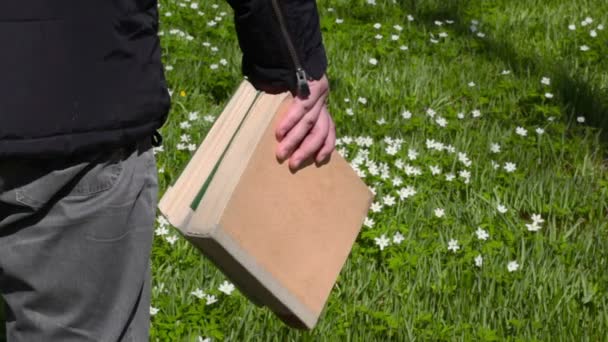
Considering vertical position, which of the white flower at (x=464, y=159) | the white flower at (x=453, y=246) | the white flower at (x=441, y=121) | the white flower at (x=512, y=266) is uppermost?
the white flower at (x=512, y=266)

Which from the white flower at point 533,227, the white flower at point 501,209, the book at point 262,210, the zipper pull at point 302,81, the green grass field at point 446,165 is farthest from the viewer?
the white flower at point 501,209

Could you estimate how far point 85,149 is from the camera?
1.66m

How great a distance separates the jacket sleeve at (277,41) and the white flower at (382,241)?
1.38 meters

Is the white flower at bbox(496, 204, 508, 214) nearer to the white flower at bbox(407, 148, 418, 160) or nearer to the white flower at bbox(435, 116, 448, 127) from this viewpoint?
the white flower at bbox(407, 148, 418, 160)

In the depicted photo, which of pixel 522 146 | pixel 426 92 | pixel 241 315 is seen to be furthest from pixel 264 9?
pixel 426 92

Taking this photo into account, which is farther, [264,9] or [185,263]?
[185,263]

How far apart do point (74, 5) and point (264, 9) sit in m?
0.39

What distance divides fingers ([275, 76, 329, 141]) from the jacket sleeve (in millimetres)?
19

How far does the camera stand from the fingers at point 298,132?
6.37 ft

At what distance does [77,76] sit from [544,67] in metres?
3.62

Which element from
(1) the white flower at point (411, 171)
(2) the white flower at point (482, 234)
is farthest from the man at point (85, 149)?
(1) the white flower at point (411, 171)

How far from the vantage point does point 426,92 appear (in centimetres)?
456

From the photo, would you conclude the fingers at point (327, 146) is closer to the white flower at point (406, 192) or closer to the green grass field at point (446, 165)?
the green grass field at point (446, 165)

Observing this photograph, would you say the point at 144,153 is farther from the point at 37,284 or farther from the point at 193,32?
the point at 193,32
